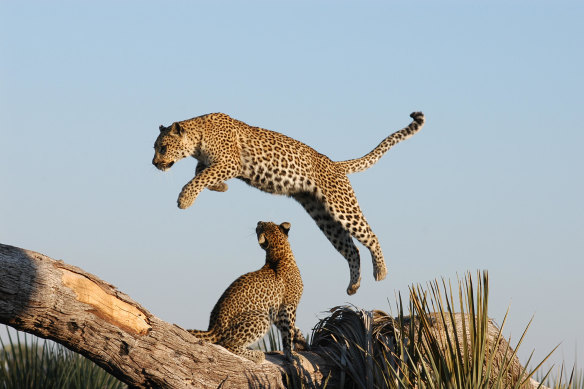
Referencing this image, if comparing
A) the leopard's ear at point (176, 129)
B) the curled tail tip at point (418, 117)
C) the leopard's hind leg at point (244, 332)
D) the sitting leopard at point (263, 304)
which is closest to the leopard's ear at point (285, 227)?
the sitting leopard at point (263, 304)

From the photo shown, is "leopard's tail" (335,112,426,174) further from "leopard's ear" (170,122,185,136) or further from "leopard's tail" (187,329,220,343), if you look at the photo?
"leopard's tail" (187,329,220,343)

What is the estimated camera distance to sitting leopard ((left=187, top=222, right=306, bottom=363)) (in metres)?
8.41

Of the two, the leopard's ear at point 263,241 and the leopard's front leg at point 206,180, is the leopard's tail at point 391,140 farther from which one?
the leopard's ear at point 263,241

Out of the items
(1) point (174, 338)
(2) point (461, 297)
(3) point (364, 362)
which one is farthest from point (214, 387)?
(2) point (461, 297)

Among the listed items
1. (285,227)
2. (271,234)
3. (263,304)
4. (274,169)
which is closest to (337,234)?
(274,169)

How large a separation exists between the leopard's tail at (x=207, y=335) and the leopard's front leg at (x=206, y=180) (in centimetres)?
255

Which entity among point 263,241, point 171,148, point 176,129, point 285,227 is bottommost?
point 263,241

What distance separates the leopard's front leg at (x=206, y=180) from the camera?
1066 centimetres

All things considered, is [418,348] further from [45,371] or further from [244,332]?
[45,371]

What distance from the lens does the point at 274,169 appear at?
38.9ft

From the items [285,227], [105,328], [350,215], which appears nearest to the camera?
[105,328]

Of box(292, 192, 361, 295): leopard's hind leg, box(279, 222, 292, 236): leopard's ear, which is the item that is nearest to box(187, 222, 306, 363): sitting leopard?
box(279, 222, 292, 236): leopard's ear

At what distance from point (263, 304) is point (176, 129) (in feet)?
11.2

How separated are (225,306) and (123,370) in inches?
72.9
